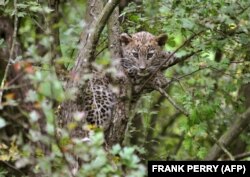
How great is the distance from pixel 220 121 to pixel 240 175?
3549mm

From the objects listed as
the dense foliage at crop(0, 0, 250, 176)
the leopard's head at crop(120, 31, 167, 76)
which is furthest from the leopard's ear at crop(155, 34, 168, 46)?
the dense foliage at crop(0, 0, 250, 176)

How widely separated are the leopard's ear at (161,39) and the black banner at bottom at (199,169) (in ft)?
5.38

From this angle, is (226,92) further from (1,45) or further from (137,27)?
(1,45)

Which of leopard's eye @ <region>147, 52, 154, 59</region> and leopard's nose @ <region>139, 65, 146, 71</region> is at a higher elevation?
leopard's eye @ <region>147, 52, 154, 59</region>

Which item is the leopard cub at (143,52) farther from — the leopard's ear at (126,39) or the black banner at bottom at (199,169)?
the black banner at bottom at (199,169)

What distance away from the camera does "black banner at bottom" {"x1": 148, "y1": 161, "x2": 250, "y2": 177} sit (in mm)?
6855

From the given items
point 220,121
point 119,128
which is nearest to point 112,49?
point 119,128

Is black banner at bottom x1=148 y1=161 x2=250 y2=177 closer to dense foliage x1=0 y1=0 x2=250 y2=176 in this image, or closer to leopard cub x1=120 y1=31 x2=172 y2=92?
dense foliage x1=0 y1=0 x2=250 y2=176

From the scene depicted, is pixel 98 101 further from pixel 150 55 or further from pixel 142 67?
pixel 150 55

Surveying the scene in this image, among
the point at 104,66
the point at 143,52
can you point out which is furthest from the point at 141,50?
the point at 104,66

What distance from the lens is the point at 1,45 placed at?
20.9 ft

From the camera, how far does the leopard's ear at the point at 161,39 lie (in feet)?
26.4

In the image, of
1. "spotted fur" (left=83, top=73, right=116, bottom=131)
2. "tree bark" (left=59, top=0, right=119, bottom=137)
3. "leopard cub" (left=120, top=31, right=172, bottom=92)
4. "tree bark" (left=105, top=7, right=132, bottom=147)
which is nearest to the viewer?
"tree bark" (left=59, top=0, right=119, bottom=137)

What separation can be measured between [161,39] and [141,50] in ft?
1.39
